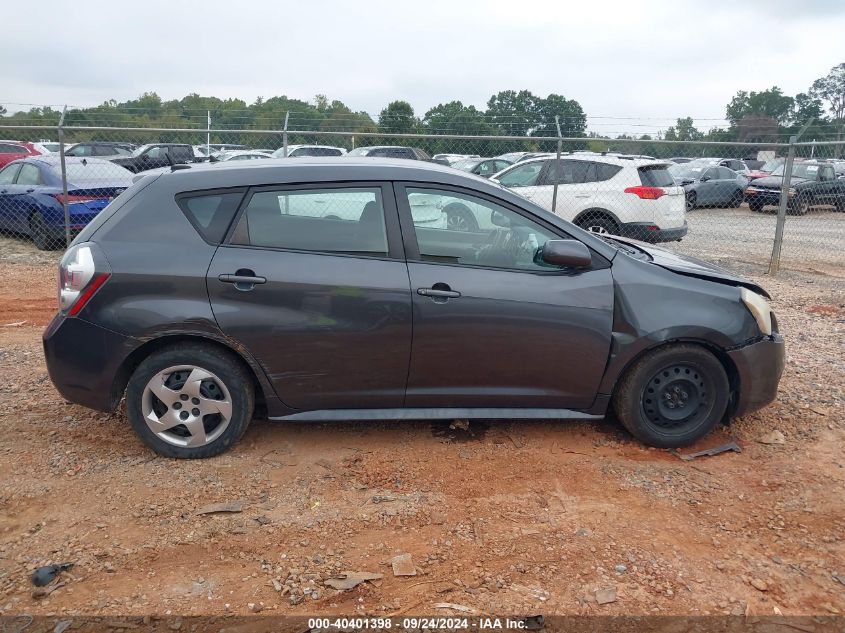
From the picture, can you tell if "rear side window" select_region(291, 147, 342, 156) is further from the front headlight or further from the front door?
the front headlight

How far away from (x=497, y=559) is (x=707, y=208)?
20.1 metres

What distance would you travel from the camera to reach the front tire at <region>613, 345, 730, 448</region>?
4.05m

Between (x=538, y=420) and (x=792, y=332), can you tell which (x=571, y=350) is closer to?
(x=538, y=420)

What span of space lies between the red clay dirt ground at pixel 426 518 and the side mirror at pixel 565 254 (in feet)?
3.82

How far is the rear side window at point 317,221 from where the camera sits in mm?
3857

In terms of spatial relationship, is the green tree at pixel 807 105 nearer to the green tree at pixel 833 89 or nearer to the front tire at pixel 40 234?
the green tree at pixel 833 89

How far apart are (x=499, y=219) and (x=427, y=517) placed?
175 centimetres

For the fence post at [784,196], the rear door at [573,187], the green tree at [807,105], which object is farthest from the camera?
the green tree at [807,105]

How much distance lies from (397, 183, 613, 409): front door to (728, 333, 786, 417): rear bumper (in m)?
0.88

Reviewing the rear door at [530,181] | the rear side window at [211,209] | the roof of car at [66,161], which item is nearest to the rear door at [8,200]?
the roof of car at [66,161]

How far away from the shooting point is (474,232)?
13.1ft

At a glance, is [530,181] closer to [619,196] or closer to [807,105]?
[619,196]

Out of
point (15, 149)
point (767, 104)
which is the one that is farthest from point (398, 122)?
point (767, 104)

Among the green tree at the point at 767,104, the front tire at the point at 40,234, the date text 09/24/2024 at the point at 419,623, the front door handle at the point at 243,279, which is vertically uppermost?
the green tree at the point at 767,104
